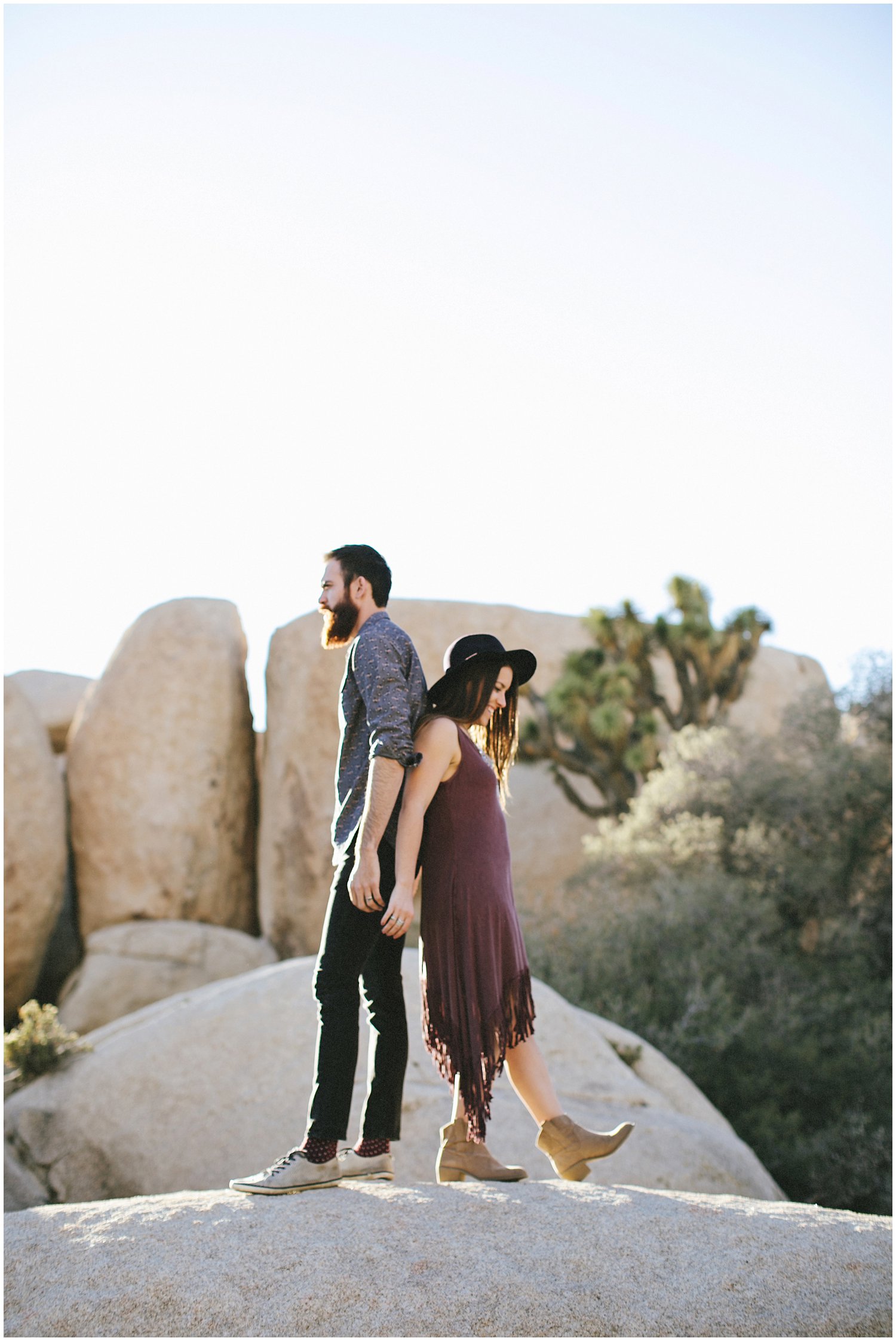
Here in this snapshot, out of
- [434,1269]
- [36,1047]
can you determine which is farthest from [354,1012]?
[36,1047]

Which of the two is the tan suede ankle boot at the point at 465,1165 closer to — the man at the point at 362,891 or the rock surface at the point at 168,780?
the man at the point at 362,891

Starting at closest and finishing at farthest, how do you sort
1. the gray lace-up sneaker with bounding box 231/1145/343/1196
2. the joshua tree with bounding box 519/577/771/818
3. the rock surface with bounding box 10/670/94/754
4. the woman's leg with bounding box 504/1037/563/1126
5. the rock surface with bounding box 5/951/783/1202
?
the gray lace-up sneaker with bounding box 231/1145/343/1196
the woman's leg with bounding box 504/1037/563/1126
the rock surface with bounding box 5/951/783/1202
the joshua tree with bounding box 519/577/771/818
the rock surface with bounding box 10/670/94/754

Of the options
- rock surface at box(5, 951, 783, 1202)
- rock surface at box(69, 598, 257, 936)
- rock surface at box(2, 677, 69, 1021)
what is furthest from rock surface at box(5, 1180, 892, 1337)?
rock surface at box(69, 598, 257, 936)

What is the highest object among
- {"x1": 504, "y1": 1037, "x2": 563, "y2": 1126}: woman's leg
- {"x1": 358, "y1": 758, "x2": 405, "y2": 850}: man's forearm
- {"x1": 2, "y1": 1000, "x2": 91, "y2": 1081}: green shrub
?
{"x1": 358, "y1": 758, "x2": 405, "y2": 850}: man's forearm

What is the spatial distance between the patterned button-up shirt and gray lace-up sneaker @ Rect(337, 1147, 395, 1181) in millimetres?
1020

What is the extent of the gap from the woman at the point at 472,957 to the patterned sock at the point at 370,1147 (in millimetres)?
263

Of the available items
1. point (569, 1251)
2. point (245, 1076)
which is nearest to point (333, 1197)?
point (569, 1251)

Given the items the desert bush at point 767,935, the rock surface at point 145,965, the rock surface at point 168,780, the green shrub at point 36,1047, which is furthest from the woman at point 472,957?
the rock surface at point 168,780

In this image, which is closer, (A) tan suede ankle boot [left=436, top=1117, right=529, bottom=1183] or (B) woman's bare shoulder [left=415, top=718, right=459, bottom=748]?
(B) woman's bare shoulder [left=415, top=718, right=459, bottom=748]

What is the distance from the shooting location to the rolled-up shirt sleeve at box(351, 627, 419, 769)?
3768mm

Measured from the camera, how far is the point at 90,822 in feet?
50.9

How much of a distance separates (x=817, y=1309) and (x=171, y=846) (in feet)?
43.8

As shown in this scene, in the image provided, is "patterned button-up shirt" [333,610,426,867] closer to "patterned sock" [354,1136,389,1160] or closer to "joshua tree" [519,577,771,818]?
"patterned sock" [354,1136,389,1160]

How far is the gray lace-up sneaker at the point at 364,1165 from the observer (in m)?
3.90
